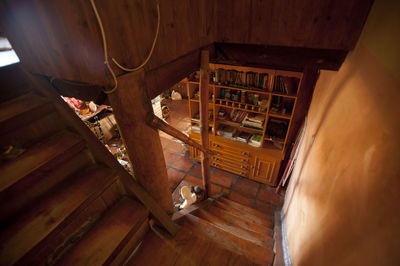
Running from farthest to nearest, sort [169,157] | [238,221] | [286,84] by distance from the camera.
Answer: [169,157] → [286,84] → [238,221]

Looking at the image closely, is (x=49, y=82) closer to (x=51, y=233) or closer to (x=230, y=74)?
(x=51, y=233)

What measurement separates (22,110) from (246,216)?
2.91 m

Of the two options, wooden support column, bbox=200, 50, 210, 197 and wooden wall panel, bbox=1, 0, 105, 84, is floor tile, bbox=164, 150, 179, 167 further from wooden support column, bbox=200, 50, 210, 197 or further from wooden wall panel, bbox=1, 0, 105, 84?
wooden wall panel, bbox=1, 0, 105, 84

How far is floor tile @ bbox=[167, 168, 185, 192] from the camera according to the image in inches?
149

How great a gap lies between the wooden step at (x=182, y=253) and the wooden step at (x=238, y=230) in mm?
661

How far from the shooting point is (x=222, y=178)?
3.88 metres

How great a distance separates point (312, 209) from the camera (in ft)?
4.98

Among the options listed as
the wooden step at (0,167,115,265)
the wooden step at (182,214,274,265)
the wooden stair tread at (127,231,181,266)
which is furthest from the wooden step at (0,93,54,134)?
the wooden step at (182,214,274,265)

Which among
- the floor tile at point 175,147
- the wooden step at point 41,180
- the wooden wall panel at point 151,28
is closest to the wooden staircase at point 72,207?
the wooden step at point 41,180

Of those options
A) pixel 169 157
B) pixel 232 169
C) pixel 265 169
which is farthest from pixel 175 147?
pixel 265 169

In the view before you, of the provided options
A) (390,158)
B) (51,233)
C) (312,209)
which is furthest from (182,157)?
(390,158)

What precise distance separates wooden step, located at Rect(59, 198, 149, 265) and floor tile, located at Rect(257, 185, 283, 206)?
2776 mm

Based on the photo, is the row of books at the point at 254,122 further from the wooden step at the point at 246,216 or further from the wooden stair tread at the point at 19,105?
the wooden stair tread at the point at 19,105

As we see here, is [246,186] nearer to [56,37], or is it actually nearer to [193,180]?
[193,180]
